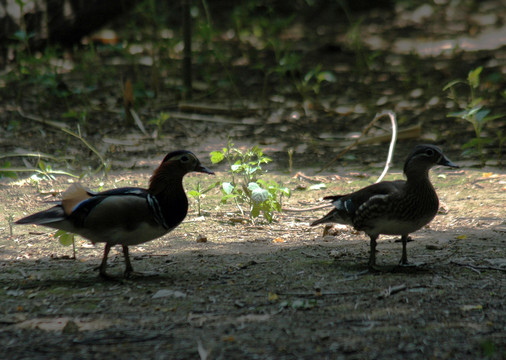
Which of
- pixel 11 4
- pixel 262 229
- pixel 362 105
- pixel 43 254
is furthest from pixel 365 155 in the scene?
pixel 11 4

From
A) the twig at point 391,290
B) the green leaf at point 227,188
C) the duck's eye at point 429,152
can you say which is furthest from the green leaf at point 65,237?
the duck's eye at point 429,152

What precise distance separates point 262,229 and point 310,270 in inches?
57.7

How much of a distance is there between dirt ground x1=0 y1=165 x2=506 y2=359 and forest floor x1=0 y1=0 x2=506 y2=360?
1 centimetres

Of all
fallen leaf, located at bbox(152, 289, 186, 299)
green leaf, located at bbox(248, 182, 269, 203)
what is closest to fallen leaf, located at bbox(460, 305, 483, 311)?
fallen leaf, located at bbox(152, 289, 186, 299)

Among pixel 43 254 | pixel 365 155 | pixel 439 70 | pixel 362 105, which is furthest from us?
pixel 439 70

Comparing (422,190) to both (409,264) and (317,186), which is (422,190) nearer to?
(409,264)

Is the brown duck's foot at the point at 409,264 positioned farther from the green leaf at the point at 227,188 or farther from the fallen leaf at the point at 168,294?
the green leaf at the point at 227,188

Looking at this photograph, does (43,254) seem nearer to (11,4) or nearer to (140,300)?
(140,300)

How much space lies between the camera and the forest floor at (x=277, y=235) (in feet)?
9.82

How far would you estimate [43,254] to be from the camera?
16.2ft

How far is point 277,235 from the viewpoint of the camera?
18.1 feet

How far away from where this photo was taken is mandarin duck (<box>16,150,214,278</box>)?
13.3 ft

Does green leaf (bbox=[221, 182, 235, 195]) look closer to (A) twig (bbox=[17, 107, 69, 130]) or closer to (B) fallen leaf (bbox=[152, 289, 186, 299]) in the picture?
(B) fallen leaf (bbox=[152, 289, 186, 299])

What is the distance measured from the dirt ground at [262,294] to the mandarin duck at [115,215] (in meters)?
0.29
